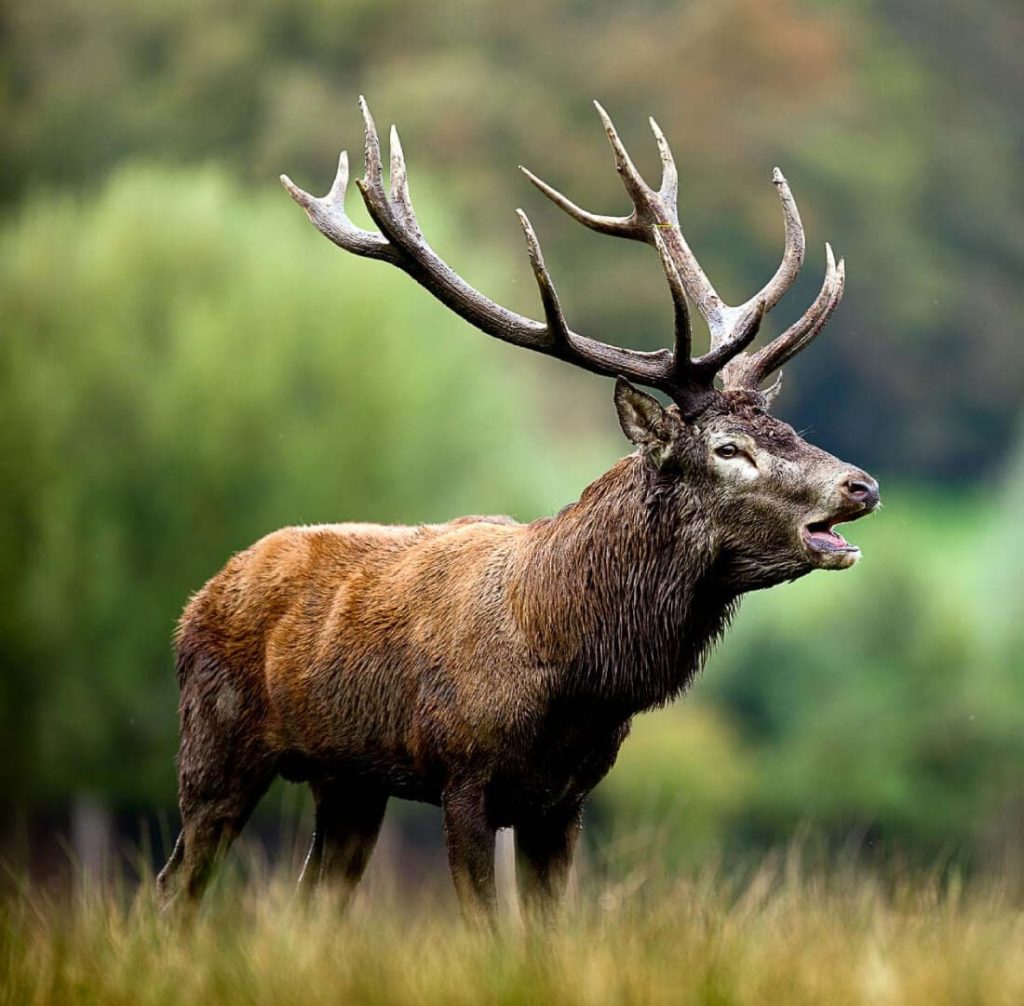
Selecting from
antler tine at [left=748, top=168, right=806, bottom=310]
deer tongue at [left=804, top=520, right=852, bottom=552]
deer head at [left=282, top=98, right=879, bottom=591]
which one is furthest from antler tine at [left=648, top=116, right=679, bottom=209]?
deer tongue at [left=804, top=520, right=852, bottom=552]

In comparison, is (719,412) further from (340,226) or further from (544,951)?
(544,951)

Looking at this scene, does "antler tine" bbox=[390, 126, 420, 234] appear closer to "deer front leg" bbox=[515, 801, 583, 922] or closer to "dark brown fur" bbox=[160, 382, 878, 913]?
"dark brown fur" bbox=[160, 382, 878, 913]

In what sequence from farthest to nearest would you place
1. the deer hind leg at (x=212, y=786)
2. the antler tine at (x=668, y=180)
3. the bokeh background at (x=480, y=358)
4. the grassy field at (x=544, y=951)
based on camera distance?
the bokeh background at (x=480, y=358), the antler tine at (x=668, y=180), the deer hind leg at (x=212, y=786), the grassy field at (x=544, y=951)

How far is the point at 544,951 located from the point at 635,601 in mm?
1620

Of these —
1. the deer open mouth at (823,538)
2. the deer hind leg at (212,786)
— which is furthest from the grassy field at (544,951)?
the deer open mouth at (823,538)

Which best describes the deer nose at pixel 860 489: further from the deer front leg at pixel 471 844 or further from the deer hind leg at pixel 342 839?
the deer hind leg at pixel 342 839

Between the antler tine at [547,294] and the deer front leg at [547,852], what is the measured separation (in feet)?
5.02

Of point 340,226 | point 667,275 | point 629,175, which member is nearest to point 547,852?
point 667,275

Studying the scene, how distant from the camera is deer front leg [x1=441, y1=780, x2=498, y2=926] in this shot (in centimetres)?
743

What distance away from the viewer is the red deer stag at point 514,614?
293 inches

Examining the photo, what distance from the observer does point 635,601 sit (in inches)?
299

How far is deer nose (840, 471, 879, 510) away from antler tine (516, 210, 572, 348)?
104 centimetres

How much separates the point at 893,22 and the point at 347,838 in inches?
2184

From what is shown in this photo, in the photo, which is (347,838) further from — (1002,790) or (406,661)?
(1002,790)
